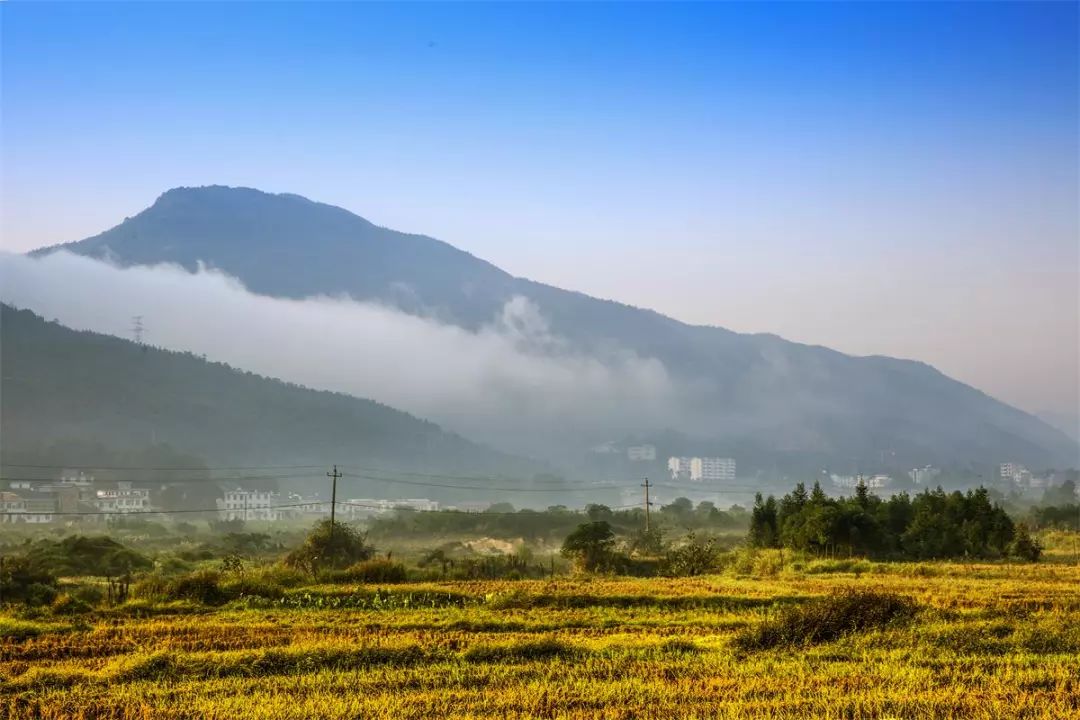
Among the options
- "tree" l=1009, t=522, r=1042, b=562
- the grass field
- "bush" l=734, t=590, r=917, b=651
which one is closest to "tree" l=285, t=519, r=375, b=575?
the grass field

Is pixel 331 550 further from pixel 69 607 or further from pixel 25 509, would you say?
pixel 25 509

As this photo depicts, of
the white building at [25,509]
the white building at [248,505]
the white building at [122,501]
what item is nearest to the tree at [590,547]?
the white building at [25,509]

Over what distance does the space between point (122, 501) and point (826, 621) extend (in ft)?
432

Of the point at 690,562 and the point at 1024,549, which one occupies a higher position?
the point at 1024,549

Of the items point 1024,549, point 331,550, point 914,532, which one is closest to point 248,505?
point 331,550

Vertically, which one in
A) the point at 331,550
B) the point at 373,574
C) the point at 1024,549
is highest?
the point at 1024,549

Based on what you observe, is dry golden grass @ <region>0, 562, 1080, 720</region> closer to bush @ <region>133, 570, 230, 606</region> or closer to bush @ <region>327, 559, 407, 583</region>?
bush @ <region>133, 570, 230, 606</region>

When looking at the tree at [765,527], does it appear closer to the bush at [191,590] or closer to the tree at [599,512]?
the bush at [191,590]

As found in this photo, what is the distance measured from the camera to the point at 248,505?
16075 cm

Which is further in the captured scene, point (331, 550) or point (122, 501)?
point (122, 501)

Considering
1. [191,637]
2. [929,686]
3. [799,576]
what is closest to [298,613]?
[191,637]

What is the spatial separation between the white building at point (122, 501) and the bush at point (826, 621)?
11822cm

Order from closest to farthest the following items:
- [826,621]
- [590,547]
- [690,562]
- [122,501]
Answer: [826,621], [690,562], [590,547], [122,501]

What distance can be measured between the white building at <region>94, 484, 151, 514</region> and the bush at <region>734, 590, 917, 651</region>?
118 meters
